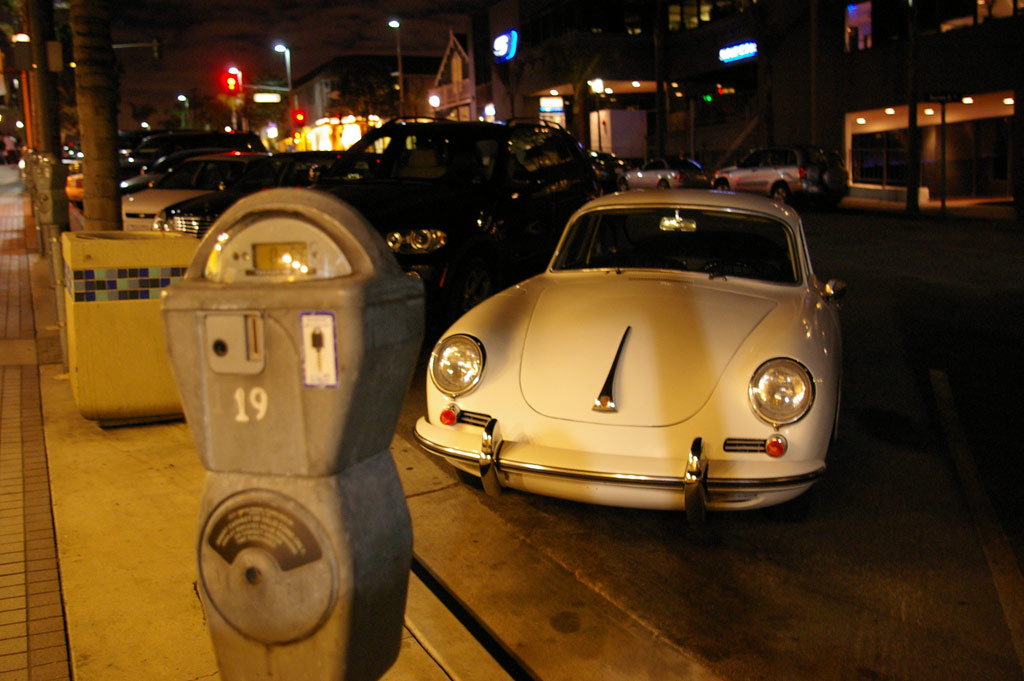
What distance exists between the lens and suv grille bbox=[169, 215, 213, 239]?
10.3m

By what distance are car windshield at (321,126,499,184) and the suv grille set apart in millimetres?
2160

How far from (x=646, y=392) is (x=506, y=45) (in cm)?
4860

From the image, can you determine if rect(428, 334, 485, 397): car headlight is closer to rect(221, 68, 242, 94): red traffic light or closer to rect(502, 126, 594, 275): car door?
rect(502, 126, 594, 275): car door

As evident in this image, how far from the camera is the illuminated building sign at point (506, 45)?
49.6 metres

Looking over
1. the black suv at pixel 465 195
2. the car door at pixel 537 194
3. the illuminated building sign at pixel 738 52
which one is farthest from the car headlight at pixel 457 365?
the illuminated building sign at pixel 738 52

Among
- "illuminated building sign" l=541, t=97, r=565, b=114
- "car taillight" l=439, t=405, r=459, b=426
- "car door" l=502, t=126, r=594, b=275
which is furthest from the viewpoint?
"illuminated building sign" l=541, t=97, r=565, b=114

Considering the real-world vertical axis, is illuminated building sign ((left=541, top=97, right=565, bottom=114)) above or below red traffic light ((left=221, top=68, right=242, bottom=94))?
above

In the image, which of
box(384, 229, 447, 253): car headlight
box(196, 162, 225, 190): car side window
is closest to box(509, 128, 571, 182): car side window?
box(384, 229, 447, 253): car headlight

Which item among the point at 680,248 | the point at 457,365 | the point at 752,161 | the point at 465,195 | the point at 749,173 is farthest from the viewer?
the point at 752,161

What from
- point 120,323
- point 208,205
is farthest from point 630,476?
point 208,205

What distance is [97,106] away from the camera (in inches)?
286

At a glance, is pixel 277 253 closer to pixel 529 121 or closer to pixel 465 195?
pixel 465 195

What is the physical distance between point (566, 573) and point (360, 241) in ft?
7.02

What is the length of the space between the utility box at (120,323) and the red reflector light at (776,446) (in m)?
3.32
